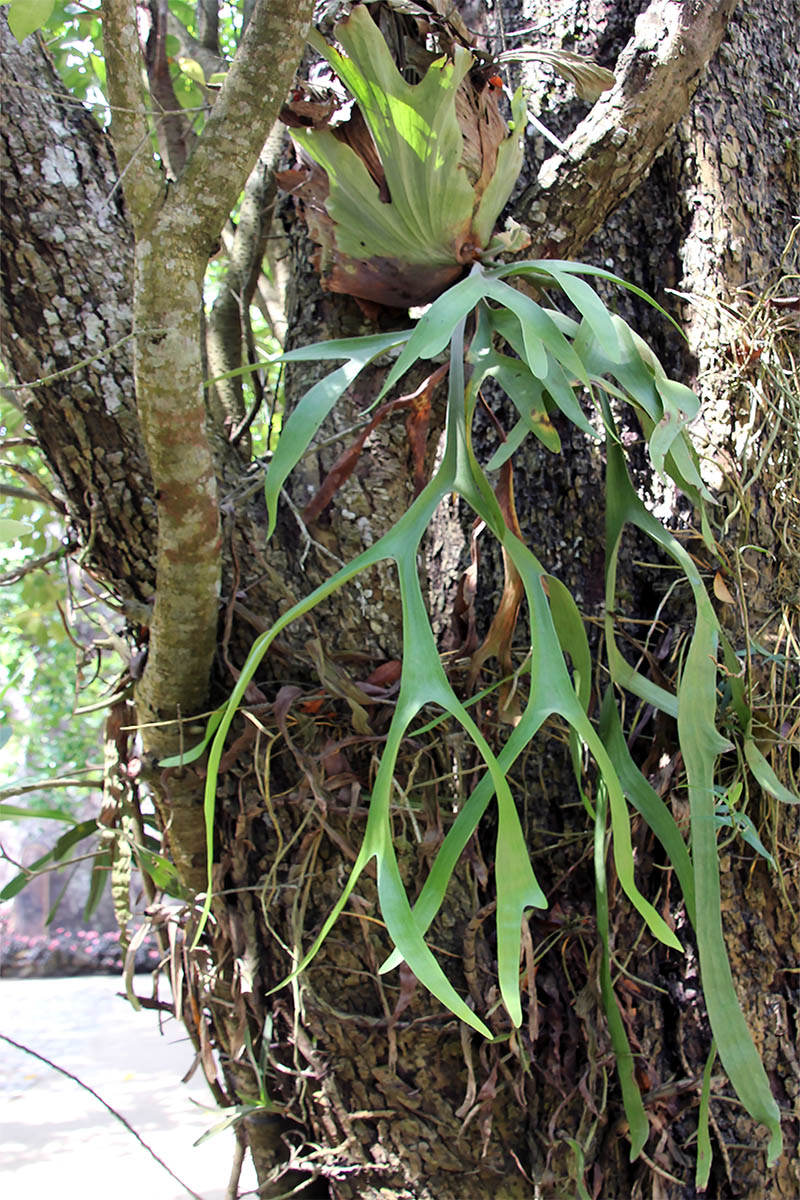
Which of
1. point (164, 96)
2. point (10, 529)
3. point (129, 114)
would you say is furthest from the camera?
point (164, 96)

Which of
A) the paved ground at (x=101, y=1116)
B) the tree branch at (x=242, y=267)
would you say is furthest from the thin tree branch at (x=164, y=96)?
the paved ground at (x=101, y=1116)

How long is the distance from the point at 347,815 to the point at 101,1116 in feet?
10.8


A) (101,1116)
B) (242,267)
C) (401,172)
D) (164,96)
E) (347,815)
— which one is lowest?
(101,1116)

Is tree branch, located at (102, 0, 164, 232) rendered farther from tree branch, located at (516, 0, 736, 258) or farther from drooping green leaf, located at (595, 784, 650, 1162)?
drooping green leaf, located at (595, 784, 650, 1162)

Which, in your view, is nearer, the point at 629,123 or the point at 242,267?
the point at 629,123

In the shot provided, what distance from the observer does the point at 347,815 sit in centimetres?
81

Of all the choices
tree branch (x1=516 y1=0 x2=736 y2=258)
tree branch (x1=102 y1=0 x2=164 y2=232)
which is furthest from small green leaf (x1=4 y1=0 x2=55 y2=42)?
tree branch (x1=516 y1=0 x2=736 y2=258)

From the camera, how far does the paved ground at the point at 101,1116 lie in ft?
8.98

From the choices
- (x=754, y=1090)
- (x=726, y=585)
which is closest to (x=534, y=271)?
(x=726, y=585)

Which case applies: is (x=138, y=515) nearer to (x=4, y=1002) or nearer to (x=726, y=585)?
(x=726, y=585)

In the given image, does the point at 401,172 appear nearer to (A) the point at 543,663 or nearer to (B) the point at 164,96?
(A) the point at 543,663

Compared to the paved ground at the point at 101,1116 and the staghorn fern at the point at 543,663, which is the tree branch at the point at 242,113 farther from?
the paved ground at the point at 101,1116

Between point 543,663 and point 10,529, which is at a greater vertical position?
point 10,529

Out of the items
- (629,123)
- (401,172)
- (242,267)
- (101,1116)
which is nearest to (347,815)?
(401,172)
